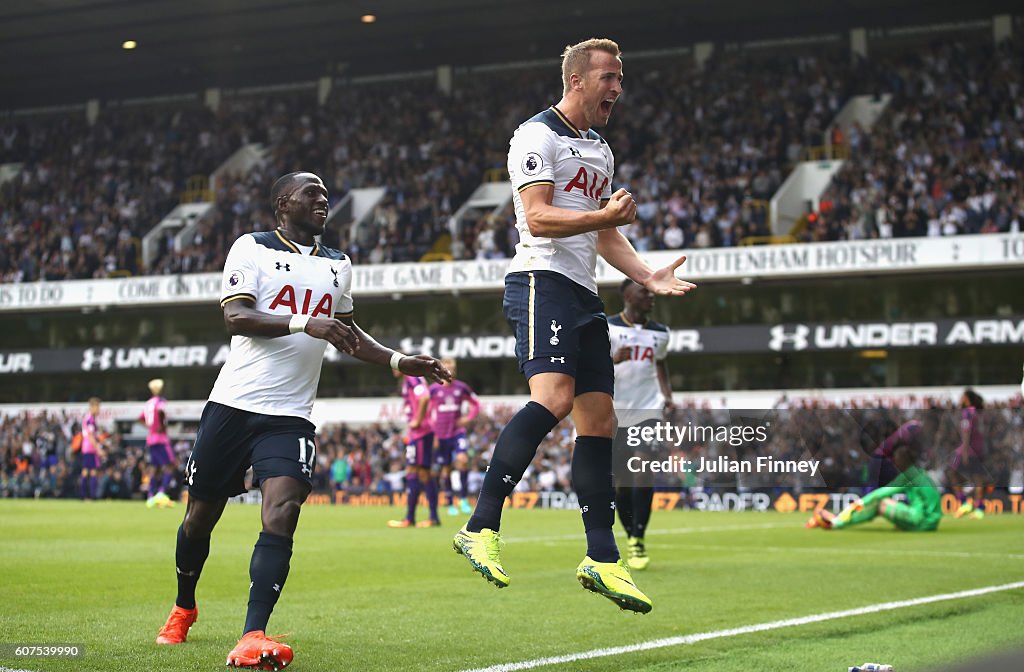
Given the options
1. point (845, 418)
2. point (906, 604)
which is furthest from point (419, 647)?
point (845, 418)

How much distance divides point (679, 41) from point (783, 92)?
20.3 ft

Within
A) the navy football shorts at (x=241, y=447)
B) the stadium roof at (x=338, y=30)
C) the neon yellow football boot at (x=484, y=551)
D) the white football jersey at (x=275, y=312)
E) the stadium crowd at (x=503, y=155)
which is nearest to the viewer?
the neon yellow football boot at (x=484, y=551)

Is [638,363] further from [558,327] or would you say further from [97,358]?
[97,358]

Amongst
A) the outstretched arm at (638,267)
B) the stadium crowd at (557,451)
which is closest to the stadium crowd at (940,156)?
the stadium crowd at (557,451)

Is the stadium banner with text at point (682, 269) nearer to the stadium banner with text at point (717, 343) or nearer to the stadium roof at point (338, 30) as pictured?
the stadium banner with text at point (717, 343)

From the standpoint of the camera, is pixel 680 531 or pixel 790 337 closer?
pixel 680 531

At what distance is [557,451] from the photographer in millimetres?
30016

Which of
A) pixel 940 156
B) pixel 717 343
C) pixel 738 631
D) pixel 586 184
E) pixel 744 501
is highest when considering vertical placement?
pixel 940 156

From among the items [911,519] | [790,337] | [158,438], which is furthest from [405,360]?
[790,337]

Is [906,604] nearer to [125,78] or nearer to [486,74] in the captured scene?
[486,74]

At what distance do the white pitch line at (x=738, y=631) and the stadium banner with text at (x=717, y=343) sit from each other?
24628 millimetres

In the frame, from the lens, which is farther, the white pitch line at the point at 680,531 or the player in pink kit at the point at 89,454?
the player in pink kit at the point at 89,454

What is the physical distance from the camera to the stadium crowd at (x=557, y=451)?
17344 millimetres

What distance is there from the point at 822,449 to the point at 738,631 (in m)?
13.6
